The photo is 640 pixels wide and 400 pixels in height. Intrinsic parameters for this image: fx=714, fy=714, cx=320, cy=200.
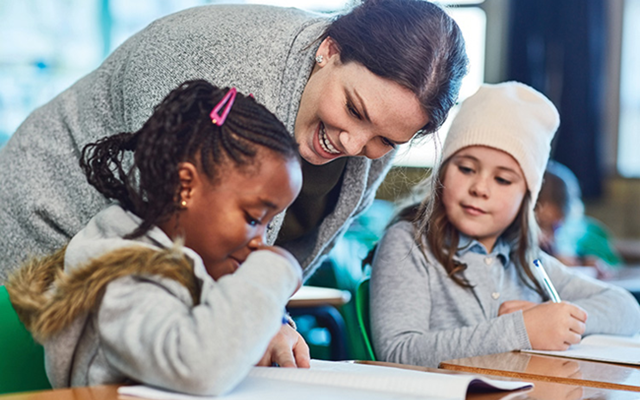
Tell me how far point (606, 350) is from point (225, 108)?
91 centimetres

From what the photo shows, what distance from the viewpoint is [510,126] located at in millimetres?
1611

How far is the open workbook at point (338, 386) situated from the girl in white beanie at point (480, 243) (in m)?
0.62

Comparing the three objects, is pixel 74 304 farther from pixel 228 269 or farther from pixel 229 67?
pixel 229 67

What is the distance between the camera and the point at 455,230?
64.4 inches

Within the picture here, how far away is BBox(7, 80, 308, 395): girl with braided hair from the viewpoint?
67 cm

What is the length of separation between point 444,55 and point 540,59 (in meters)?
4.63

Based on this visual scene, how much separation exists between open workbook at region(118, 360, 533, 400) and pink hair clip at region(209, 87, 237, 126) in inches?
11.0

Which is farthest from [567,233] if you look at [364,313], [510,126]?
[364,313]

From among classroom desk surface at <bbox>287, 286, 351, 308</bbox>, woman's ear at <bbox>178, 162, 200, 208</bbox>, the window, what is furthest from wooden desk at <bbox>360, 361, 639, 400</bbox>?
the window

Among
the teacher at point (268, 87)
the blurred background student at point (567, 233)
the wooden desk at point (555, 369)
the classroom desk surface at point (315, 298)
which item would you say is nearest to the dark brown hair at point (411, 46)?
the teacher at point (268, 87)

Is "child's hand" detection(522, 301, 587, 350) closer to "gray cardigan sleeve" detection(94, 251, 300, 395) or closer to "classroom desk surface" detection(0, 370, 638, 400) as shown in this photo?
"classroom desk surface" detection(0, 370, 638, 400)

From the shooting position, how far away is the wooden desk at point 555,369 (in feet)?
3.26

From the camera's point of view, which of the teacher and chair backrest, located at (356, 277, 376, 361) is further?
chair backrest, located at (356, 277, 376, 361)

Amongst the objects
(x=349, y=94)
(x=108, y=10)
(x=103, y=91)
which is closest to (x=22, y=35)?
(x=108, y=10)
